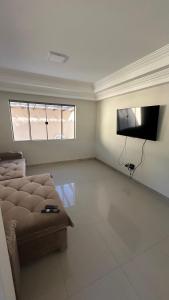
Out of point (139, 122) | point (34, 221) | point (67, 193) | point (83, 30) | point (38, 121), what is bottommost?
point (67, 193)

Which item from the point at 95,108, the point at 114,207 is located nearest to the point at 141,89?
the point at 95,108

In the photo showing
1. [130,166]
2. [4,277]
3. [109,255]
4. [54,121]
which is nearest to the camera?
[4,277]

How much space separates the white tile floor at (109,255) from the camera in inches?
45.6

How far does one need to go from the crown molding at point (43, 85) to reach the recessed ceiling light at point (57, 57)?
1036mm

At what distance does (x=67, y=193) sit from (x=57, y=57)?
93.7 inches

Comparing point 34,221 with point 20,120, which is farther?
point 20,120

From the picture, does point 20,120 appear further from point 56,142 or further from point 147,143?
point 147,143

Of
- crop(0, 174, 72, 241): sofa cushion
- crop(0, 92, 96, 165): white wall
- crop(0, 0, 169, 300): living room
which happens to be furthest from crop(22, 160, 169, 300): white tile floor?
crop(0, 92, 96, 165): white wall

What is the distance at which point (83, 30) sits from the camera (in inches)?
65.1

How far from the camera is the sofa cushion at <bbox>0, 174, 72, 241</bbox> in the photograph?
128cm

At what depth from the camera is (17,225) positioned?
124cm

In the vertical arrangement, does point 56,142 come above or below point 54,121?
below

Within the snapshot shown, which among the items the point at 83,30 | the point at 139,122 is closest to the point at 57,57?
the point at 83,30

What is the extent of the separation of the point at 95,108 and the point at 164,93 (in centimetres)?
245
